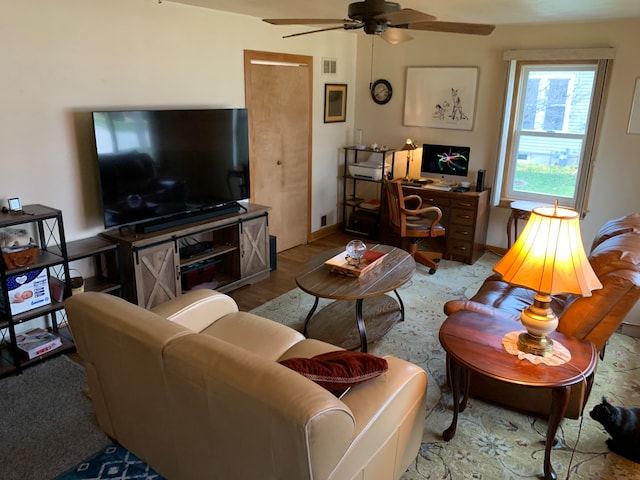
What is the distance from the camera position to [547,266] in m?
Result: 2.00

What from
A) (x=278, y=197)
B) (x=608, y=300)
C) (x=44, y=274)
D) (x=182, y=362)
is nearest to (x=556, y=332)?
(x=608, y=300)

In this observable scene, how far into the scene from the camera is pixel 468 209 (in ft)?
15.8

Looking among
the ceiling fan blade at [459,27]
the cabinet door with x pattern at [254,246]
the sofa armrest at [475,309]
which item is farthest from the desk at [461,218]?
the ceiling fan blade at [459,27]

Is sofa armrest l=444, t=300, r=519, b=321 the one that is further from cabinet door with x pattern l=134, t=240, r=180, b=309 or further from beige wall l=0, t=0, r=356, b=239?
beige wall l=0, t=0, r=356, b=239

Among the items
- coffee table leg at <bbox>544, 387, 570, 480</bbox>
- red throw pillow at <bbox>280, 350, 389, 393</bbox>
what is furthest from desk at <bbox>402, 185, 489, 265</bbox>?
red throw pillow at <bbox>280, 350, 389, 393</bbox>

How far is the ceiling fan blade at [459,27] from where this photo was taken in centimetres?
236

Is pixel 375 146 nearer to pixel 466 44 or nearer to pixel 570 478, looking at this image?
pixel 466 44

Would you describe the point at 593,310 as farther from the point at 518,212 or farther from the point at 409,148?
the point at 409,148

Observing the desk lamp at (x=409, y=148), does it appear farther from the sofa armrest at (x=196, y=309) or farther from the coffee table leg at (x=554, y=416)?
the coffee table leg at (x=554, y=416)

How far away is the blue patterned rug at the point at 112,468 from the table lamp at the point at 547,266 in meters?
1.79

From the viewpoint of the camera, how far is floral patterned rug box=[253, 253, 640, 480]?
7.21ft

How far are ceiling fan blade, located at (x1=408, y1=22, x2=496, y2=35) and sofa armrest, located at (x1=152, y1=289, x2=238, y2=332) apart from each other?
70.1 inches

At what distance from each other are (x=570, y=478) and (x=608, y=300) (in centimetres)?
81

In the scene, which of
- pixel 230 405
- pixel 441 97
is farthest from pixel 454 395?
pixel 441 97
